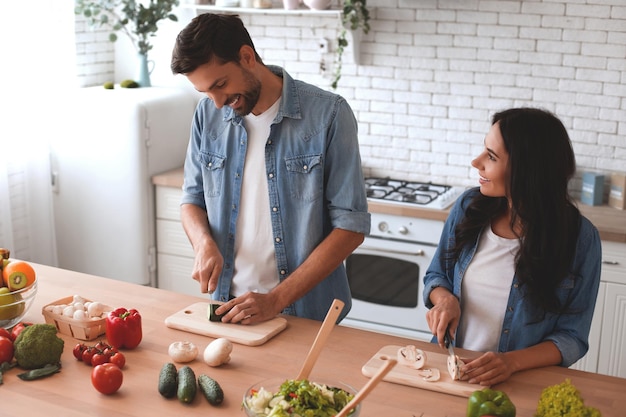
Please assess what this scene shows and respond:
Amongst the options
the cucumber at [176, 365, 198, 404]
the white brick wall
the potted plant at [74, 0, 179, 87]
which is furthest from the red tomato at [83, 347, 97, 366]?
the potted plant at [74, 0, 179, 87]

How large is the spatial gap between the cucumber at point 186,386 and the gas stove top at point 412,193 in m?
2.16

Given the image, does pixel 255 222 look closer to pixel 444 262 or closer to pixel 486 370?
pixel 444 262

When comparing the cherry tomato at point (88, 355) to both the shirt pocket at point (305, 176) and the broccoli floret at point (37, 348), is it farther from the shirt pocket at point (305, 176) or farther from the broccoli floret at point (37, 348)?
the shirt pocket at point (305, 176)

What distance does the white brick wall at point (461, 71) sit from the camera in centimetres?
400

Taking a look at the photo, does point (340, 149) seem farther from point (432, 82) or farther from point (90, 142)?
point (90, 142)

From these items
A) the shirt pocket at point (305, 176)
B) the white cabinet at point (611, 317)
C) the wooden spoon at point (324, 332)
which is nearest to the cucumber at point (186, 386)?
the wooden spoon at point (324, 332)

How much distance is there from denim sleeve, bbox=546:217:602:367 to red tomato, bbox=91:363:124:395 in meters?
1.13

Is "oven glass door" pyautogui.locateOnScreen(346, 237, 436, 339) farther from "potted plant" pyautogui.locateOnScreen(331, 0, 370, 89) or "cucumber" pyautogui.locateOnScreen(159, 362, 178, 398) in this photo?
"cucumber" pyautogui.locateOnScreen(159, 362, 178, 398)

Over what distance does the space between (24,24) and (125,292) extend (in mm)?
2194

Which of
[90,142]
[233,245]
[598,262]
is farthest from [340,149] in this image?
[90,142]

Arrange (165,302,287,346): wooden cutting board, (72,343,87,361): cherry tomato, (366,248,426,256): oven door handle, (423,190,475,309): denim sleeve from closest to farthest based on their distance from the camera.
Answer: (72,343,87,361): cherry tomato < (165,302,287,346): wooden cutting board < (423,190,475,309): denim sleeve < (366,248,426,256): oven door handle

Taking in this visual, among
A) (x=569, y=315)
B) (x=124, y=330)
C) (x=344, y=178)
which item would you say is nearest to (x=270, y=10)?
(x=344, y=178)

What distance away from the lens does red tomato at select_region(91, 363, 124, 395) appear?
1881 millimetres

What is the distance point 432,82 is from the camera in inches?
170
